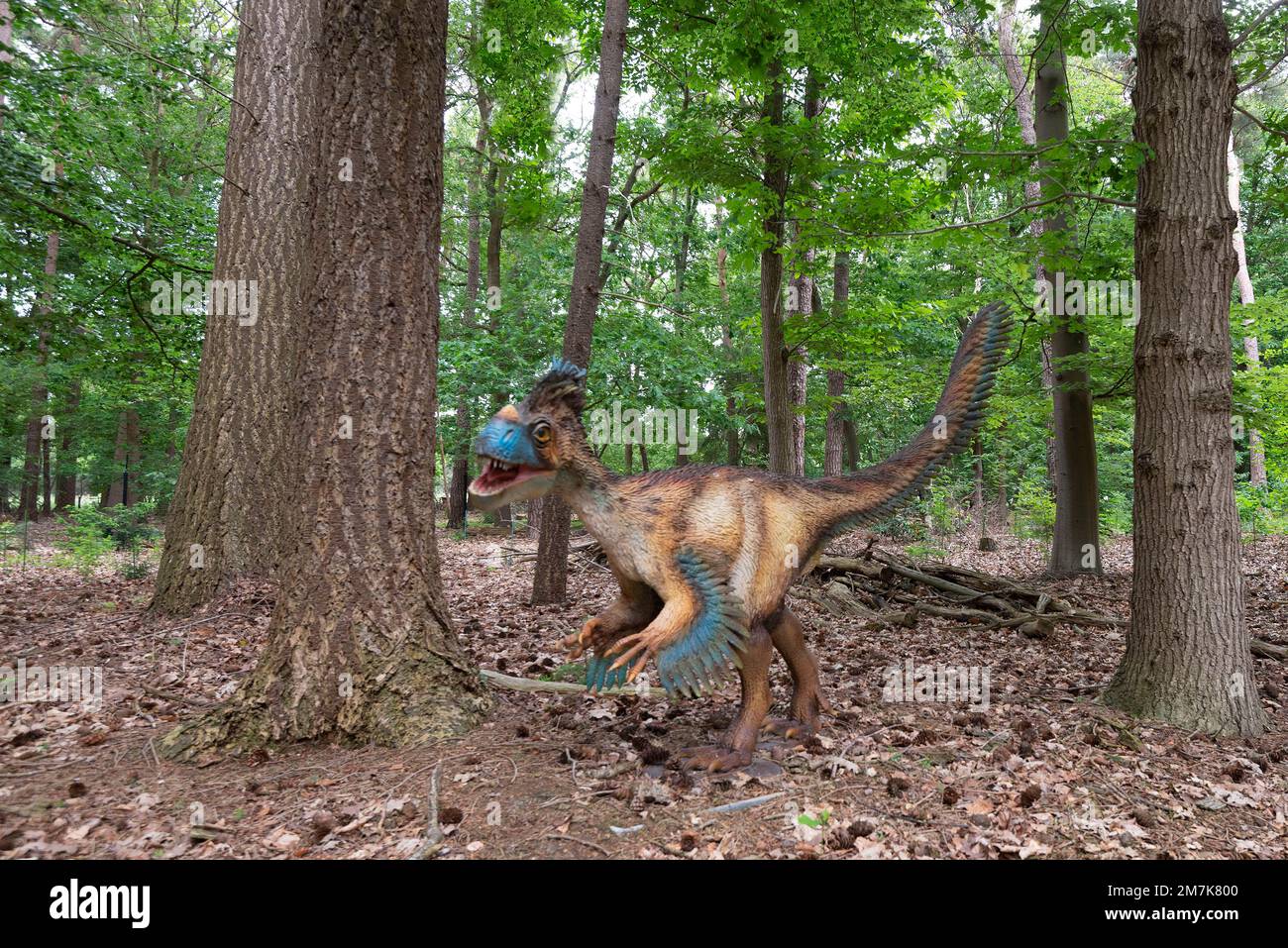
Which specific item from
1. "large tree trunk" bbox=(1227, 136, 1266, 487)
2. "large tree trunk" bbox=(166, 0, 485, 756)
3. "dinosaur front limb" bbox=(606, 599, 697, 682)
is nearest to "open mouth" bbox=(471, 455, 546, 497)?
"dinosaur front limb" bbox=(606, 599, 697, 682)

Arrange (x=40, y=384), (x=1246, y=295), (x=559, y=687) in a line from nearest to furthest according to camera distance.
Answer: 1. (x=559, y=687)
2. (x=40, y=384)
3. (x=1246, y=295)

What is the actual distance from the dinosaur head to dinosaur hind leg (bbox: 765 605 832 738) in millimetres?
1647

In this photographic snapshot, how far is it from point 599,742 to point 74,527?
11.3 m

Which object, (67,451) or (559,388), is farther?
(67,451)

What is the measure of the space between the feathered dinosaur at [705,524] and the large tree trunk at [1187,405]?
5.72 ft

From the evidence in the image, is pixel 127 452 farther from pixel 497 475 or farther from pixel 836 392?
pixel 497 475

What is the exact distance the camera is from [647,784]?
3654 mm

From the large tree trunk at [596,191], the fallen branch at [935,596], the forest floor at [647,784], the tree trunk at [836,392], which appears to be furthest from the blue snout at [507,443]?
the tree trunk at [836,392]

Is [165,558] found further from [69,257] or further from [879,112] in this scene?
[69,257]

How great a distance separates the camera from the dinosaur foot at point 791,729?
4301 millimetres

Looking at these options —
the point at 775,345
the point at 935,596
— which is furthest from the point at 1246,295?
the point at 935,596

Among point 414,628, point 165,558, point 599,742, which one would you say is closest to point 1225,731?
point 599,742

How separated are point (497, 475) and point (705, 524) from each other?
3.40ft

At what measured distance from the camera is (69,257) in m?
17.2
